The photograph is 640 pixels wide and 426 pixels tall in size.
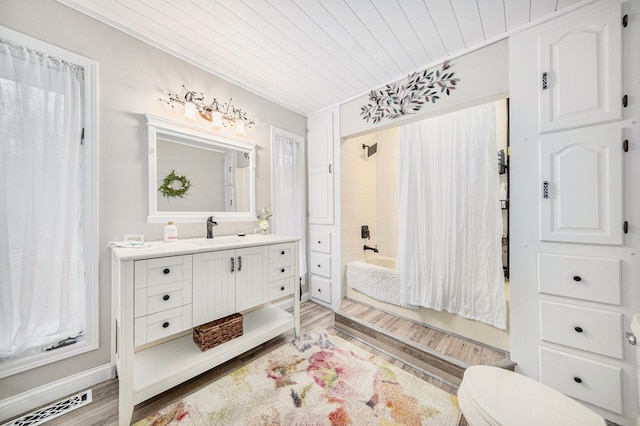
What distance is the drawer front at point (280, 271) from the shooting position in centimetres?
197

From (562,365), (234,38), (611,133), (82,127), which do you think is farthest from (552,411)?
(82,127)

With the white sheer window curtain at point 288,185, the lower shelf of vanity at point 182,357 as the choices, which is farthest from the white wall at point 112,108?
the white sheer window curtain at point 288,185

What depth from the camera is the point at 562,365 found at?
142 cm

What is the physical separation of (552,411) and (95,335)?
254 centimetres

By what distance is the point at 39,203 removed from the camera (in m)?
1.36

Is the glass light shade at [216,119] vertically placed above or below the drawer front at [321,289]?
above

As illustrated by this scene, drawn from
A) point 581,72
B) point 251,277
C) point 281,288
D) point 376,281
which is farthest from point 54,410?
point 581,72

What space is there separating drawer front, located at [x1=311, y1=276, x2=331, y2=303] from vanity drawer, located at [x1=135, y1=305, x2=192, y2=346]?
1.65 metres

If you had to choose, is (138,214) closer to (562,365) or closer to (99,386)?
(99,386)

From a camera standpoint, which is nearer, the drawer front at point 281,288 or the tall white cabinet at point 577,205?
the tall white cabinet at point 577,205

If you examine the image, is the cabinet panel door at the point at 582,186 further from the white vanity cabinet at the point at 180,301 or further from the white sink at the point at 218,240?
the white sink at the point at 218,240

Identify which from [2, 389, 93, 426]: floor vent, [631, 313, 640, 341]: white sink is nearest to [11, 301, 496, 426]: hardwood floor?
[2, 389, 93, 426]: floor vent

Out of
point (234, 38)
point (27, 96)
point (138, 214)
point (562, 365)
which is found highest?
point (234, 38)

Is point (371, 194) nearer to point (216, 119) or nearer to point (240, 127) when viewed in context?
point (240, 127)
